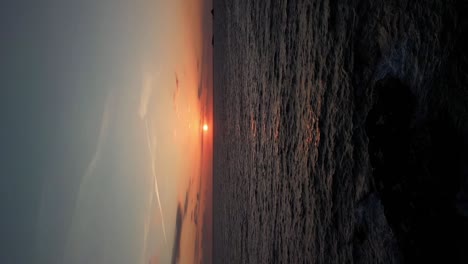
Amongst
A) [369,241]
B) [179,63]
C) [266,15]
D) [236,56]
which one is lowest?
[369,241]

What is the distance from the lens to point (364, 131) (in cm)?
32

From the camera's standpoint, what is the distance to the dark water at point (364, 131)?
0.24 meters

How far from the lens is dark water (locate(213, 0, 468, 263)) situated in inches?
9.4

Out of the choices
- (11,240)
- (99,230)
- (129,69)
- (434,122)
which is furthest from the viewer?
(129,69)

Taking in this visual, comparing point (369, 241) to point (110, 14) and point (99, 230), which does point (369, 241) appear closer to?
point (99, 230)

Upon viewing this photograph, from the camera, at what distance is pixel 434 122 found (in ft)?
0.82

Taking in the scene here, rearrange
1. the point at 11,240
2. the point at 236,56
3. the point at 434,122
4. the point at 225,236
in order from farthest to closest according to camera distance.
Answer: the point at 225,236
the point at 236,56
the point at 11,240
the point at 434,122

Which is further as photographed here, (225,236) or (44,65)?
(225,236)

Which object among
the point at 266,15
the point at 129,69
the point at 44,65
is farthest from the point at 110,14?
the point at 266,15

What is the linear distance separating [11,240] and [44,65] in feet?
0.97

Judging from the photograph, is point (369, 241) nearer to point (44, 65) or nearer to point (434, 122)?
point (434, 122)

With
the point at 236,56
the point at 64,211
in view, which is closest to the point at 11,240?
the point at 64,211

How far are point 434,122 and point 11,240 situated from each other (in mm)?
592

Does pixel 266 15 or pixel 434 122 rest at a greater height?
pixel 266 15
